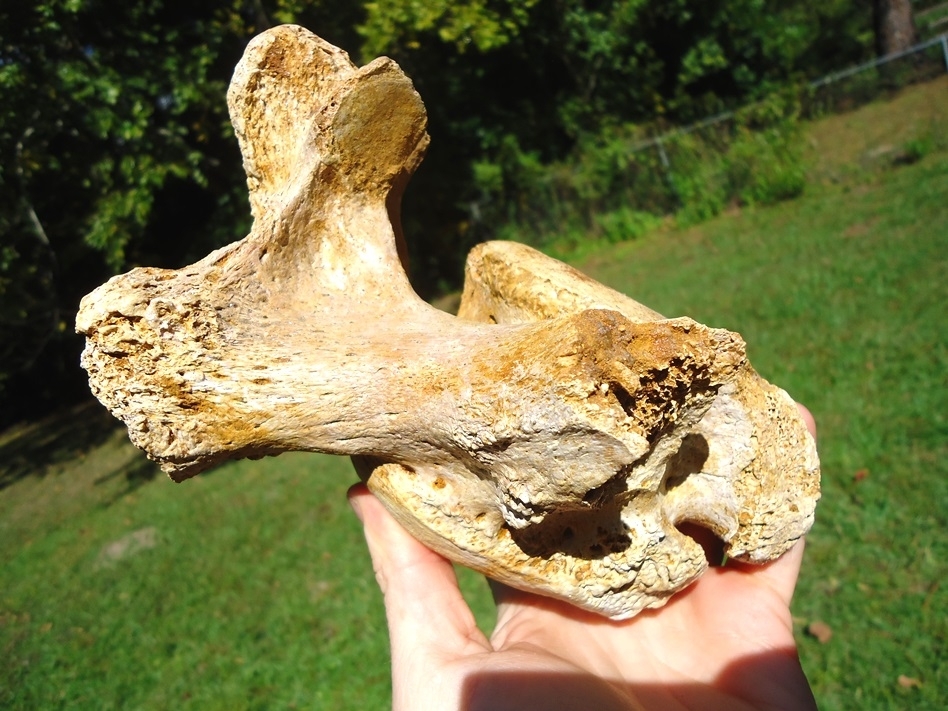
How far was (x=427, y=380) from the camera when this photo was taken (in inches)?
74.4

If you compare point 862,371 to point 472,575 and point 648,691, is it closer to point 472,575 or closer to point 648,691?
point 472,575

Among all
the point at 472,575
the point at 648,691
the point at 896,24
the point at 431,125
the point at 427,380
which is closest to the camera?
the point at 427,380

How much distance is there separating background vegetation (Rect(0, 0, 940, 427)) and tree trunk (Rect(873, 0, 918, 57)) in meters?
0.07

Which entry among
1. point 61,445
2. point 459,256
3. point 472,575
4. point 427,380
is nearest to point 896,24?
point 459,256

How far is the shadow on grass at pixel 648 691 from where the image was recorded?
1.91 meters

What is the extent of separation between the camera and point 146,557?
717 cm

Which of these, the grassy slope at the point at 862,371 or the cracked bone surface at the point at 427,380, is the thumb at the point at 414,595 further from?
the grassy slope at the point at 862,371

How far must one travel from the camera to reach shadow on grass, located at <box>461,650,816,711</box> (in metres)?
1.91

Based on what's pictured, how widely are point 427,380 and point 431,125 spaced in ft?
45.4

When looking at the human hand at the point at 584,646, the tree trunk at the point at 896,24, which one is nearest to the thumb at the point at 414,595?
the human hand at the point at 584,646

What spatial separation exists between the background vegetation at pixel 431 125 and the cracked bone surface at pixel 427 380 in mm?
6722

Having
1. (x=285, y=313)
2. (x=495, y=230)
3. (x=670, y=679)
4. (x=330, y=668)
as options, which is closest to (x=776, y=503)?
(x=670, y=679)

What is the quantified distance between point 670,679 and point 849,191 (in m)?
10.8

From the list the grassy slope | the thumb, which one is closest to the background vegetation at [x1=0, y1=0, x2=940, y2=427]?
the grassy slope
